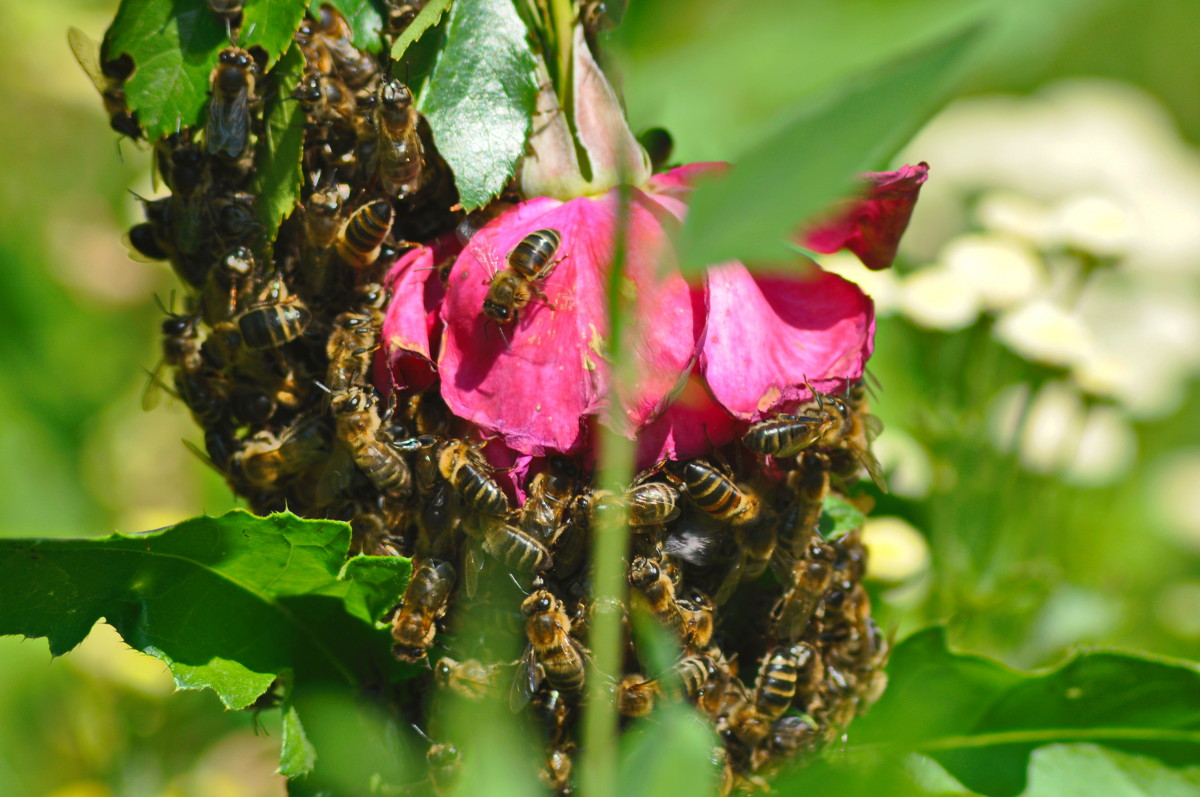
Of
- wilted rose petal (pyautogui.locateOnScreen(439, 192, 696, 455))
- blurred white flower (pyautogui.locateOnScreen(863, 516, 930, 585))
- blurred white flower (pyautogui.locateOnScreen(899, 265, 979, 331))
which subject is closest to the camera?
wilted rose petal (pyautogui.locateOnScreen(439, 192, 696, 455))

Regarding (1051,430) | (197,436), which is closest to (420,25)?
(1051,430)

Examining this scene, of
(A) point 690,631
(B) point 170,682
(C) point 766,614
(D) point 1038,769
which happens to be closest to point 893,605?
(D) point 1038,769

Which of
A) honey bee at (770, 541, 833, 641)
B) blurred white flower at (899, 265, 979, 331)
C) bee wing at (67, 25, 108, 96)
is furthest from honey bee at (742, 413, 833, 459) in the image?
blurred white flower at (899, 265, 979, 331)

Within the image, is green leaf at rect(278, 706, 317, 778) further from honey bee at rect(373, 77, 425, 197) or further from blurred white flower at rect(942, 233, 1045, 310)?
blurred white flower at rect(942, 233, 1045, 310)

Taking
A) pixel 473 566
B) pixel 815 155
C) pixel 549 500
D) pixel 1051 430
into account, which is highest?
pixel 815 155

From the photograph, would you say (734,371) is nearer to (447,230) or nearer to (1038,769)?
(447,230)

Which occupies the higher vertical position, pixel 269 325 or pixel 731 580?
pixel 269 325

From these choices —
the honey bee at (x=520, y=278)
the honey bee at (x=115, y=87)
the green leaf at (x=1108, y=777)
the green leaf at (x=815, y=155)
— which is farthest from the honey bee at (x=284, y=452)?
the green leaf at (x=1108, y=777)

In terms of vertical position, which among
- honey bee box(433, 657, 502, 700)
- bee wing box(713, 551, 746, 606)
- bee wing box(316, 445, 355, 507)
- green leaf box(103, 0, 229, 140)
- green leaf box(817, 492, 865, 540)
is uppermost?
green leaf box(103, 0, 229, 140)

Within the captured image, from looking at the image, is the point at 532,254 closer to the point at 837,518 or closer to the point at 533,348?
the point at 533,348
